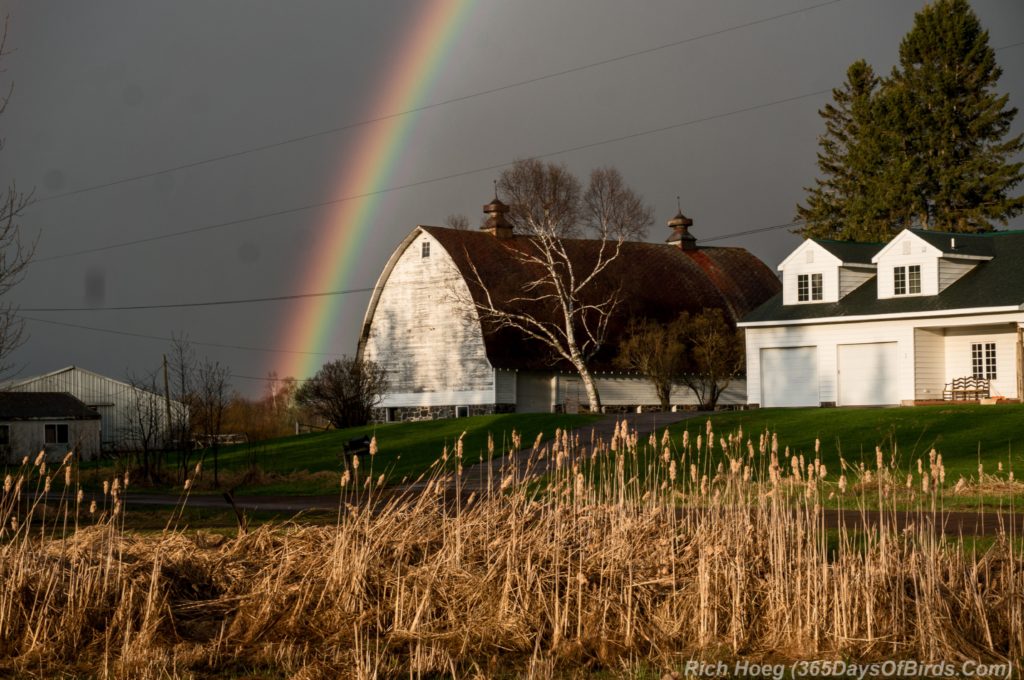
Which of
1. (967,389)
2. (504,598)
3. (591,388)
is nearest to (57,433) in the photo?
(591,388)

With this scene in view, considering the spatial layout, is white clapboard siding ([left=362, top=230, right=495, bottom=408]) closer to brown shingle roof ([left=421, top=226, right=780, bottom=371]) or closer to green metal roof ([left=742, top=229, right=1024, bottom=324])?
brown shingle roof ([left=421, top=226, right=780, bottom=371])

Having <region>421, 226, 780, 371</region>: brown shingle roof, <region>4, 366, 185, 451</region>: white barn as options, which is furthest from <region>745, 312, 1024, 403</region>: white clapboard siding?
<region>4, 366, 185, 451</region>: white barn

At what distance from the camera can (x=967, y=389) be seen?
40.8m

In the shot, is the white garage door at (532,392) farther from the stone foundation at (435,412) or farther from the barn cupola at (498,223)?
the barn cupola at (498,223)

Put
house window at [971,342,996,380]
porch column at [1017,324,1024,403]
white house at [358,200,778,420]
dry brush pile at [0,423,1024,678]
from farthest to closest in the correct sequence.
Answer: white house at [358,200,778,420] < house window at [971,342,996,380] < porch column at [1017,324,1024,403] < dry brush pile at [0,423,1024,678]

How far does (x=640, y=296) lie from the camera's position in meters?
58.4


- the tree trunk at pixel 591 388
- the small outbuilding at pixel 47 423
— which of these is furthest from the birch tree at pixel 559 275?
the small outbuilding at pixel 47 423

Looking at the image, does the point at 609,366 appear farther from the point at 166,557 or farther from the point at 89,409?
the point at 166,557

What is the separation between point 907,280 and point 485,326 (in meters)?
18.3

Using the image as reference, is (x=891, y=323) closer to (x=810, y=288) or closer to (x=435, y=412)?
(x=810, y=288)

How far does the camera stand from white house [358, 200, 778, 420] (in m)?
54.9

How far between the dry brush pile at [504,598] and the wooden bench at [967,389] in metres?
31.0

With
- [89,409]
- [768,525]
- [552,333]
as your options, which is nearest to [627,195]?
[552,333]

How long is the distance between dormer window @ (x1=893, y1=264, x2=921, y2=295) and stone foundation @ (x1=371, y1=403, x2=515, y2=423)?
17.4 m
